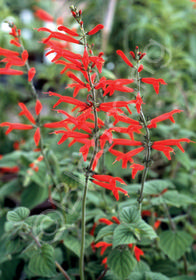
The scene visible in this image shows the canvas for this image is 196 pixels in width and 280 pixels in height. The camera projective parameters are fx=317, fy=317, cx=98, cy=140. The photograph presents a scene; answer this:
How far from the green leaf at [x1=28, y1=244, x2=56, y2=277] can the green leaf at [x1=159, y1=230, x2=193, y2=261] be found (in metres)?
0.30

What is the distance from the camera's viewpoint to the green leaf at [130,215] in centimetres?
65

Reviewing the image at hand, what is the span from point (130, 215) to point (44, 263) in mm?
214

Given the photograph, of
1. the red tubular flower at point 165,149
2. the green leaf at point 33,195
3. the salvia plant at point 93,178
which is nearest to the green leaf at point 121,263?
the salvia plant at point 93,178

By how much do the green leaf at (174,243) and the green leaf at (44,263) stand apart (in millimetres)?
296

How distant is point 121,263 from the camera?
0.66 metres

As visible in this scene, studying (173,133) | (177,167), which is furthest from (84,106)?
(177,167)

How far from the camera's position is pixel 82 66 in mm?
571

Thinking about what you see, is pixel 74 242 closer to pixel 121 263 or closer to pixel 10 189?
pixel 121 263

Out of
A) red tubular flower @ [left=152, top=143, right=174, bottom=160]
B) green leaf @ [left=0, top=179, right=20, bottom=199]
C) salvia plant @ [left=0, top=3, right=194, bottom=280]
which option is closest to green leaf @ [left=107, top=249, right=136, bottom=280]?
salvia plant @ [left=0, top=3, right=194, bottom=280]

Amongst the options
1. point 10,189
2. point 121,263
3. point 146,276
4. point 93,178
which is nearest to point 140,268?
point 146,276

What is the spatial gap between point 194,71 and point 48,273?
1593mm

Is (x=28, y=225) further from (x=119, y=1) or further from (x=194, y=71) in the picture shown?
(x=119, y=1)

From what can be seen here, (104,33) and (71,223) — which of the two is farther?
(104,33)

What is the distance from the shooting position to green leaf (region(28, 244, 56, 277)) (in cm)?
68
